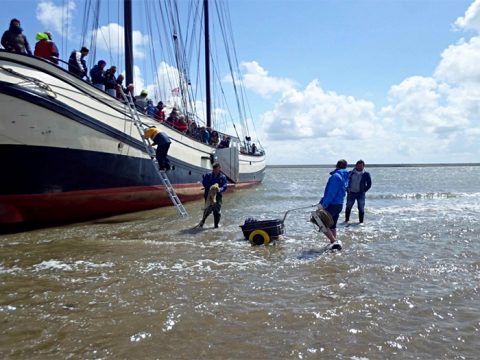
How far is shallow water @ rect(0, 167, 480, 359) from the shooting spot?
3.14 meters

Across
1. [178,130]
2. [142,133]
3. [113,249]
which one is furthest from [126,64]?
[113,249]

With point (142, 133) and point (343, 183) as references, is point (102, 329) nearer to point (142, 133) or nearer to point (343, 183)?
point (343, 183)

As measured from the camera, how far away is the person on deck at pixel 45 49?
9984mm

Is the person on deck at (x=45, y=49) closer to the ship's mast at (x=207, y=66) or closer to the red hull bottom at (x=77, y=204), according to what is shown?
the red hull bottom at (x=77, y=204)

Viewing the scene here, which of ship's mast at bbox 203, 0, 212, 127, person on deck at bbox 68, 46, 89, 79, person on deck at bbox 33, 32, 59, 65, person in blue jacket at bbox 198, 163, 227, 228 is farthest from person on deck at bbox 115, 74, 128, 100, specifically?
ship's mast at bbox 203, 0, 212, 127

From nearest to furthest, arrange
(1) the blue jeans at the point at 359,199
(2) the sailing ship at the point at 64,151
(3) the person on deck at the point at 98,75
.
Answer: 1. (2) the sailing ship at the point at 64,151
2. (1) the blue jeans at the point at 359,199
3. (3) the person on deck at the point at 98,75

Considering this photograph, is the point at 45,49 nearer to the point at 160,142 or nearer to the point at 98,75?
the point at 98,75

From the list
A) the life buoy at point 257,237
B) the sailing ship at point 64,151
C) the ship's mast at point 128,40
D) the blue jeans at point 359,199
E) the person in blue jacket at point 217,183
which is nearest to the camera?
the life buoy at point 257,237

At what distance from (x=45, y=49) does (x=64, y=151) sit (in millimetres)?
2687

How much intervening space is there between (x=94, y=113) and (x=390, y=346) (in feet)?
30.9

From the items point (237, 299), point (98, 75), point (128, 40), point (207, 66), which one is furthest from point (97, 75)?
point (207, 66)

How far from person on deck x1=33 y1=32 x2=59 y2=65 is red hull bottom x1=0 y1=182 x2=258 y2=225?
3434 mm

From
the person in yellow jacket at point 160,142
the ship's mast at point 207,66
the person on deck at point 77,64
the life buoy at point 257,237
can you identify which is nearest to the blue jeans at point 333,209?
the life buoy at point 257,237

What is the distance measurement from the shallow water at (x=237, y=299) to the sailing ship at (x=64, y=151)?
185 cm
